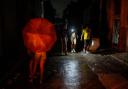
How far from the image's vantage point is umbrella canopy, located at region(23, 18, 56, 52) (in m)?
10.5

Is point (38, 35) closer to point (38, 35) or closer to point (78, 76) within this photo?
point (38, 35)

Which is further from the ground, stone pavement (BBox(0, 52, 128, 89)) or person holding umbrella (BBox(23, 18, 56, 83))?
person holding umbrella (BBox(23, 18, 56, 83))

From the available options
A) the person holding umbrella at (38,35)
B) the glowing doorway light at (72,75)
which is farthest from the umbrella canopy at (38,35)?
the glowing doorway light at (72,75)

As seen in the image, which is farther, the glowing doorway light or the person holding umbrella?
the glowing doorway light

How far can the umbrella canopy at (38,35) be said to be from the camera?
10531mm

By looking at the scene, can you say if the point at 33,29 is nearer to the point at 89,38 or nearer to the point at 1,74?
the point at 1,74

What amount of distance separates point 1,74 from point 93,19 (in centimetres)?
2442

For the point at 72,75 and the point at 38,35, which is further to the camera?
the point at 72,75

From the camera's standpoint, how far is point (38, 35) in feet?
34.5

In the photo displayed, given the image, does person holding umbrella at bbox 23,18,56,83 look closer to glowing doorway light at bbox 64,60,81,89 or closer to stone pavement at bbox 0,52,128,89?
stone pavement at bbox 0,52,128,89

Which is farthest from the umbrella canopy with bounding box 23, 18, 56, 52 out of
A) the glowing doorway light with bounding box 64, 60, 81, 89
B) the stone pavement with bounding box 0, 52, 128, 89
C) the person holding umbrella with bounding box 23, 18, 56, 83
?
the glowing doorway light with bounding box 64, 60, 81, 89

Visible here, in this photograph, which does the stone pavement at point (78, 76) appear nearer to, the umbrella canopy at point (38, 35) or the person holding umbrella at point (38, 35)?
the person holding umbrella at point (38, 35)

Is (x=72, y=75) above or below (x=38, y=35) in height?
below

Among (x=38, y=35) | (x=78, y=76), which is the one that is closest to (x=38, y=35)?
(x=38, y=35)
